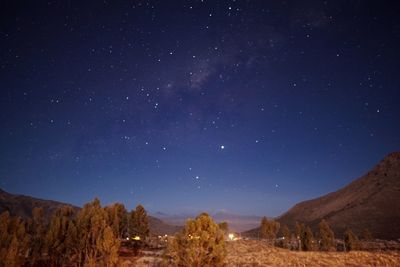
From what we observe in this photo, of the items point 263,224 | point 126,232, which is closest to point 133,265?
point 126,232

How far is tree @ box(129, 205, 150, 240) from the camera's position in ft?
239

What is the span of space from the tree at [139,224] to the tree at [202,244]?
2114 inches

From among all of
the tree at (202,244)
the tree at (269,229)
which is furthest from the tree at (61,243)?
the tree at (269,229)

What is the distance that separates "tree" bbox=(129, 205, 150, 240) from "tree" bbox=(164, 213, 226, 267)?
176ft

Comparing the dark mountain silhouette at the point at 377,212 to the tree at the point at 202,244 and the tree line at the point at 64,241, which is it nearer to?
the tree line at the point at 64,241

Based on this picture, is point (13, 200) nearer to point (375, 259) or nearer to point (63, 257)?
point (63, 257)

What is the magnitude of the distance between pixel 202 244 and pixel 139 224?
185 feet

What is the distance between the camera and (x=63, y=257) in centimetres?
4084

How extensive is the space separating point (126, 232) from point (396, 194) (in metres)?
137

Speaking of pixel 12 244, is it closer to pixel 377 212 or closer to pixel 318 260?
pixel 318 260

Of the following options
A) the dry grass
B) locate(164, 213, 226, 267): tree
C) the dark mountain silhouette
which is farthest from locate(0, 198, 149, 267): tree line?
the dark mountain silhouette

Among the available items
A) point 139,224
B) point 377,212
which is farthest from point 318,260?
point 377,212

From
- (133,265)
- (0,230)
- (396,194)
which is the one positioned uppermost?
(396,194)

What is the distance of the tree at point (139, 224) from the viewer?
239 ft
